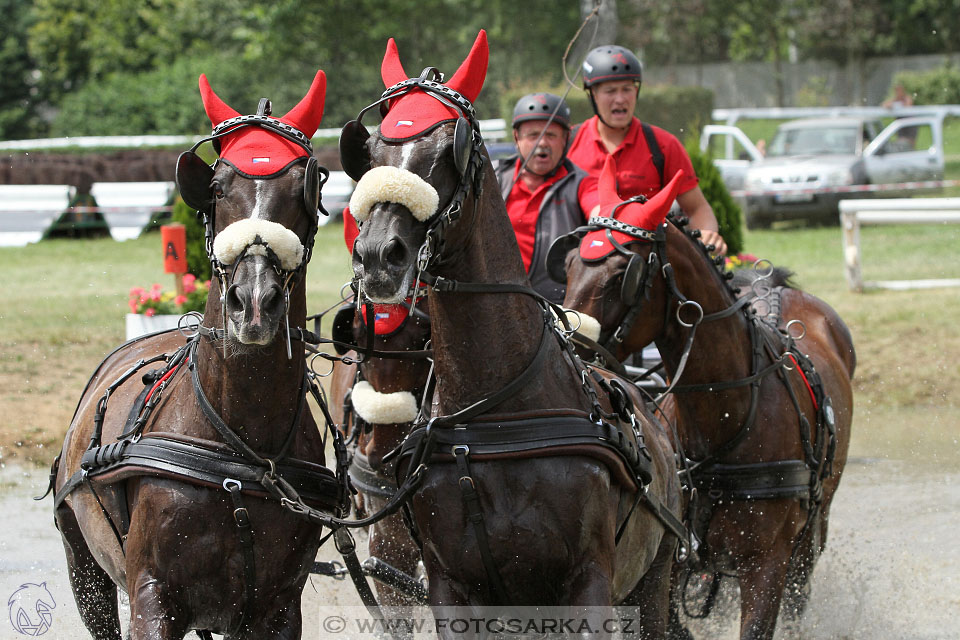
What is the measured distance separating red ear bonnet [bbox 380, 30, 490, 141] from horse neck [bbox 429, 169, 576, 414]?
0.76 feet

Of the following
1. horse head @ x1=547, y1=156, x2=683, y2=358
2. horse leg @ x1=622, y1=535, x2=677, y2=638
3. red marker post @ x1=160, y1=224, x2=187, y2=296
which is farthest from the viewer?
red marker post @ x1=160, y1=224, x2=187, y2=296

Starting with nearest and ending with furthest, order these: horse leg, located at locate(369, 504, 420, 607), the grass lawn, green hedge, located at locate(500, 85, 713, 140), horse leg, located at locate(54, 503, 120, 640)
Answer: horse leg, located at locate(54, 503, 120, 640) < horse leg, located at locate(369, 504, 420, 607) < the grass lawn < green hedge, located at locate(500, 85, 713, 140)

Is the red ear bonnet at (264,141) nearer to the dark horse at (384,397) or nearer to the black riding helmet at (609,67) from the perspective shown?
the dark horse at (384,397)

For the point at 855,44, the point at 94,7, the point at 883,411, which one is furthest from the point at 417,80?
the point at 94,7

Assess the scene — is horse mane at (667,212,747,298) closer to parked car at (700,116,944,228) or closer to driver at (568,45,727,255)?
driver at (568,45,727,255)

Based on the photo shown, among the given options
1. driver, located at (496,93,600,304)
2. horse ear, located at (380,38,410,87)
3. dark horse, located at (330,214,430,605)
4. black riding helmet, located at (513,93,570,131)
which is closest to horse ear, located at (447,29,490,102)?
horse ear, located at (380,38,410,87)

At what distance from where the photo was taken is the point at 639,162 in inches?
209

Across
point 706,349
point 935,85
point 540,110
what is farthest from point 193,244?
point 935,85

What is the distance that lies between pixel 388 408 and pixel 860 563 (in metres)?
3.25

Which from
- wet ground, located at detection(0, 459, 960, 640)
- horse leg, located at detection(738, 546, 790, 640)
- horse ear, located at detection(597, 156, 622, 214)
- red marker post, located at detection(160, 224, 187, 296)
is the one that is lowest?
wet ground, located at detection(0, 459, 960, 640)

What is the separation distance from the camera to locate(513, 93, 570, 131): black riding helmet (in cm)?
525

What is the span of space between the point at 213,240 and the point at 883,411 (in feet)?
24.4

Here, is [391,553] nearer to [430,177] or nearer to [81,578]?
[81,578]

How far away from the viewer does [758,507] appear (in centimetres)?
438
